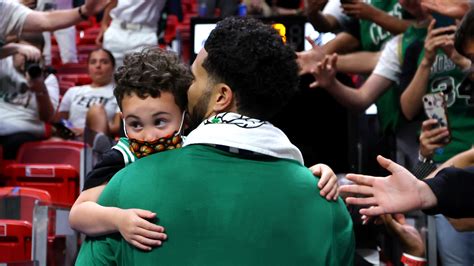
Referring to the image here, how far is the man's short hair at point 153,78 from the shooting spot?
2031 mm

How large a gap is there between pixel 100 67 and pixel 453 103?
3.12 m

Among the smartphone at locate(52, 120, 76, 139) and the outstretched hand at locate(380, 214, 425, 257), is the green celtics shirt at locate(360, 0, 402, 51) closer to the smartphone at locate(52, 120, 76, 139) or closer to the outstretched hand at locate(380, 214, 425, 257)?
the outstretched hand at locate(380, 214, 425, 257)

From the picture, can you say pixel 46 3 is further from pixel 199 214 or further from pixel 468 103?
pixel 199 214

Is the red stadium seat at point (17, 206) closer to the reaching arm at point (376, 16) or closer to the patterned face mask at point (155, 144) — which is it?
the patterned face mask at point (155, 144)

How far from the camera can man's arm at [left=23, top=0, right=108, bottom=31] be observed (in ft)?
16.9

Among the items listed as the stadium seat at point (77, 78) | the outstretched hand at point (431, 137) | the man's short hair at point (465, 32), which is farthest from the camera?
the stadium seat at point (77, 78)

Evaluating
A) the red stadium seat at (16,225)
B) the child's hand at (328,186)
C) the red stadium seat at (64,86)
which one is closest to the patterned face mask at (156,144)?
the child's hand at (328,186)

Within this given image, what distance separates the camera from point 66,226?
379 centimetres

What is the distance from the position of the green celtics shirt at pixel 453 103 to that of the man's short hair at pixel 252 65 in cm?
225

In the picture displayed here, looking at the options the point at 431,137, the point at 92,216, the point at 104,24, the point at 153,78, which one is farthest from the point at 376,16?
the point at 104,24

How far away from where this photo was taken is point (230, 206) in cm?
177

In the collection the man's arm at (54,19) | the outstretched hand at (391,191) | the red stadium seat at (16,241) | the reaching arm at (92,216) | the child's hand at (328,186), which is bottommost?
the red stadium seat at (16,241)

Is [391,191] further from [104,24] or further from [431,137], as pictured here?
[104,24]

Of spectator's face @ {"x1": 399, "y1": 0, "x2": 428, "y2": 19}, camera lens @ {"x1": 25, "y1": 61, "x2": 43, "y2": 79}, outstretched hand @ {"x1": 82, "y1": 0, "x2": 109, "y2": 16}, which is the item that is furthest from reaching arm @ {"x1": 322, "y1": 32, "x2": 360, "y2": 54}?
camera lens @ {"x1": 25, "y1": 61, "x2": 43, "y2": 79}
